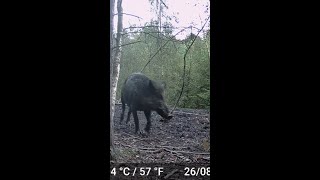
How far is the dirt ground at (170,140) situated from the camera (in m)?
2.05

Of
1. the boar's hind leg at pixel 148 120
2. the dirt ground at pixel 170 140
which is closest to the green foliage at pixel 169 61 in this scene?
the dirt ground at pixel 170 140

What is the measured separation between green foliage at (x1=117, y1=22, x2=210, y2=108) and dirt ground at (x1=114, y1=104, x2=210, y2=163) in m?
0.09

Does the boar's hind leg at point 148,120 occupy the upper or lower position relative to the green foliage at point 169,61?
lower

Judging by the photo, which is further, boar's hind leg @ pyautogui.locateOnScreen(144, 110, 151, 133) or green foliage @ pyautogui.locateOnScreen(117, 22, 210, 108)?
boar's hind leg @ pyautogui.locateOnScreen(144, 110, 151, 133)

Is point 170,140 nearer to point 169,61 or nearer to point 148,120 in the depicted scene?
point 148,120

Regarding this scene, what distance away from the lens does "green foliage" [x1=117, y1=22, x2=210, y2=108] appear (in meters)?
2.11

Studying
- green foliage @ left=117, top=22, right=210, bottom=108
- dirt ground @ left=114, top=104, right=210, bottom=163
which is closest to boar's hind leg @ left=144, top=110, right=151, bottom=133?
dirt ground @ left=114, top=104, right=210, bottom=163

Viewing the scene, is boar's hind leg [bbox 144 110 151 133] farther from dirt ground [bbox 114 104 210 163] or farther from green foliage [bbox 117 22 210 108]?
green foliage [bbox 117 22 210 108]

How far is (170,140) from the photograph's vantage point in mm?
2182

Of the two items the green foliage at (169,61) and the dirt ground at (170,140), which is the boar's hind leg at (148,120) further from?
the green foliage at (169,61)

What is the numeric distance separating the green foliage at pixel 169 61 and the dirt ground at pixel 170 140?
0.30 ft
